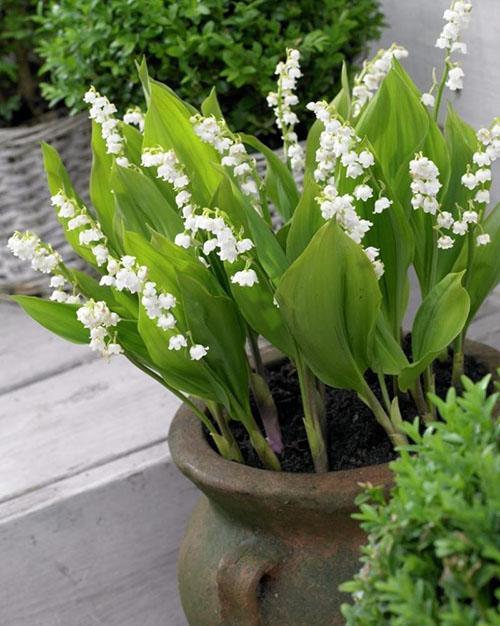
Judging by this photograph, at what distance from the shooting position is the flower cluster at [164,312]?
990 millimetres

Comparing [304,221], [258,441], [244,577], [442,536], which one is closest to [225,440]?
[258,441]

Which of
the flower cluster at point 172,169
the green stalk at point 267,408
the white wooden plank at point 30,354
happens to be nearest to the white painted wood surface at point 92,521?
the white wooden plank at point 30,354

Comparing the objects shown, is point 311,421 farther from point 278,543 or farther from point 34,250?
point 34,250

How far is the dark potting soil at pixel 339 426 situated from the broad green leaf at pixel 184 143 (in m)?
0.25

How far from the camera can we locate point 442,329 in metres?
1.05

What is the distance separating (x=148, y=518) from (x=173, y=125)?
526 mm

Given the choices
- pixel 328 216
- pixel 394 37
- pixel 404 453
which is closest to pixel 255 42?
pixel 394 37

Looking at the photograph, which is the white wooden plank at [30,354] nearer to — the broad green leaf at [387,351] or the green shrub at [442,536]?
the broad green leaf at [387,351]

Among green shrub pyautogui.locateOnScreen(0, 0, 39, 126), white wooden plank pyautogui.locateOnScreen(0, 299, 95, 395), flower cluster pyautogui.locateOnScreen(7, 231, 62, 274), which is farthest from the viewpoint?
→ green shrub pyautogui.locateOnScreen(0, 0, 39, 126)

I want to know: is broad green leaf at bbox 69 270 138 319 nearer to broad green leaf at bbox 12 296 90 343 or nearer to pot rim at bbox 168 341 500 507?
broad green leaf at bbox 12 296 90 343

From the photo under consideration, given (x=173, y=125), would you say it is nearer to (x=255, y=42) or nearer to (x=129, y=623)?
(x=255, y=42)

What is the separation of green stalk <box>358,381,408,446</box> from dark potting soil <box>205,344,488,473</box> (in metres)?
0.03

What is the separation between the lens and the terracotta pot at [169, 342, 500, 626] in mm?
1034

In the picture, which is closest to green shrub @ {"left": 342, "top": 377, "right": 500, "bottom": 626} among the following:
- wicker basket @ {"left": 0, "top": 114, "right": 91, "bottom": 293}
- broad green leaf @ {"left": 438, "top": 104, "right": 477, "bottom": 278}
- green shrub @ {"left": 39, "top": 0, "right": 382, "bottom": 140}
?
broad green leaf @ {"left": 438, "top": 104, "right": 477, "bottom": 278}
